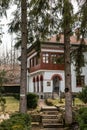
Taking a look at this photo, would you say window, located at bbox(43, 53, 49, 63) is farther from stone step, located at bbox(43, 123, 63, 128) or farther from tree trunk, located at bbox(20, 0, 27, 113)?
tree trunk, located at bbox(20, 0, 27, 113)

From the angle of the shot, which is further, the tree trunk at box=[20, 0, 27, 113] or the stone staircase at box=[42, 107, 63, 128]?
the stone staircase at box=[42, 107, 63, 128]

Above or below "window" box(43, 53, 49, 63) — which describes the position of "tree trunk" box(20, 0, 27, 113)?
below

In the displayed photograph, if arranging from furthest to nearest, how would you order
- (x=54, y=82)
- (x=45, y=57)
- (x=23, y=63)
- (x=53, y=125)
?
(x=54, y=82) → (x=45, y=57) → (x=53, y=125) → (x=23, y=63)

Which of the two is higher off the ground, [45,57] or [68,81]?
[45,57]

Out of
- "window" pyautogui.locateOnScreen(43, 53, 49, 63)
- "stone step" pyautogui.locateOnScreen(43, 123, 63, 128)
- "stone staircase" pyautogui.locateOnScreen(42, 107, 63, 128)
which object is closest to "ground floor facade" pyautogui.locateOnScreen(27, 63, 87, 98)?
"window" pyautogui.locateOnScreen(43, 53, 49, 63)

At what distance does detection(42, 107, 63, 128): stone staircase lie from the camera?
18203 mm

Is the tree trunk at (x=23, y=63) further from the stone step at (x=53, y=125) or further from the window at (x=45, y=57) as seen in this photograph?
the window at (x=45, y=57)

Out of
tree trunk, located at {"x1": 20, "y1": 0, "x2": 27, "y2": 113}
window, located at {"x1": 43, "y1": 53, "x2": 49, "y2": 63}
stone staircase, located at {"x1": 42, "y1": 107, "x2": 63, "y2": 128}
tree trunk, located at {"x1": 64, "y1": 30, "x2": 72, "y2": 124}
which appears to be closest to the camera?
tree trunk, located at {"x1": 20, "y1": 0, "x2": 27, "y2": 113}

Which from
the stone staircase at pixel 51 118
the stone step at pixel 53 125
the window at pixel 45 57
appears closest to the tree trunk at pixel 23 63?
the stone step at pixel 53 125

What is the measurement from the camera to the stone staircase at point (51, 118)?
18203 millimetres

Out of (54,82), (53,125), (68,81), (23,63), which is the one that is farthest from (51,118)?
(54,82)

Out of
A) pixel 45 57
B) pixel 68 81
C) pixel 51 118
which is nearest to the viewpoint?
pixel 68 81

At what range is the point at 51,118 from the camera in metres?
19.4

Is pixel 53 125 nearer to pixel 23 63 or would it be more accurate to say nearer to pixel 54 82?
pixel 23 63
